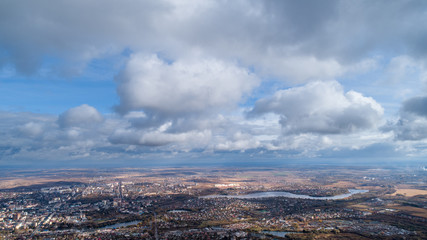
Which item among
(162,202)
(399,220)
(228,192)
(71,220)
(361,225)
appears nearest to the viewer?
(361,225)

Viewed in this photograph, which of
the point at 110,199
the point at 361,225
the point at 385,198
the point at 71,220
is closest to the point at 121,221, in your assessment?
the point at 71,220

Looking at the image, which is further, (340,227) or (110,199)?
(110,199)

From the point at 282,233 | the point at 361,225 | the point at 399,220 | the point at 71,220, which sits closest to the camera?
the point at 282,233

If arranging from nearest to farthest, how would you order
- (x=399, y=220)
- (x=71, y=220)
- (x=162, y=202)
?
(x=399, y=220) < (x=71, y=220) < (x=162, y=202)

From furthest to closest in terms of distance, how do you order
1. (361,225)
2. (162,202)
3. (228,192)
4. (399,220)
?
(228,192) → (162,202) → (399,220) → (361,225)

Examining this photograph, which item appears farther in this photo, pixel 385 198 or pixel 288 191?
pixel 288 191

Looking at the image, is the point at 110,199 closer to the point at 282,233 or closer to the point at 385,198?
the point at 282,233

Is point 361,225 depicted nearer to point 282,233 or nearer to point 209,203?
point 282,233

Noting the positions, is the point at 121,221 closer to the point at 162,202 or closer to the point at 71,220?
the point at 71,220

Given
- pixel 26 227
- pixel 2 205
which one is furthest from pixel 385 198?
pixel 2 205
